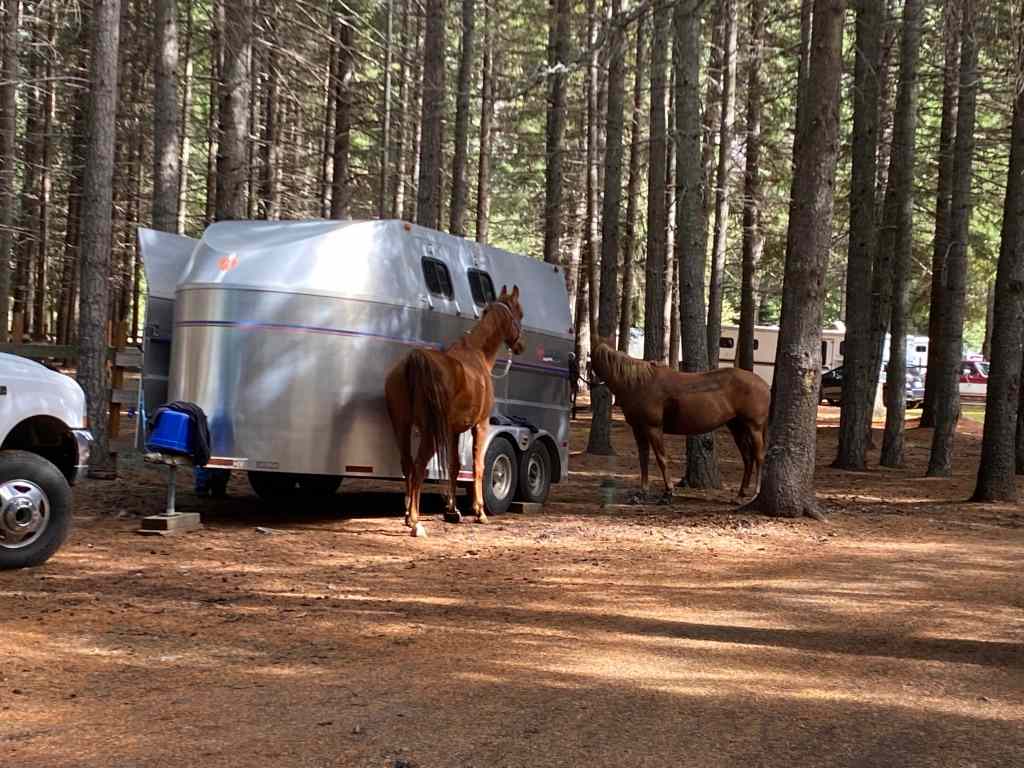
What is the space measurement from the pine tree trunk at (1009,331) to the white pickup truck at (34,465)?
10781 mm

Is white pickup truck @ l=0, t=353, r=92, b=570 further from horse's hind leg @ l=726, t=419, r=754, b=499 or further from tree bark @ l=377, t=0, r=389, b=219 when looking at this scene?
tree bark @ l=377, t=0, r=389, b=219

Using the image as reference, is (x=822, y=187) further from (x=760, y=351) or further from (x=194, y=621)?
(x=760, y=351)

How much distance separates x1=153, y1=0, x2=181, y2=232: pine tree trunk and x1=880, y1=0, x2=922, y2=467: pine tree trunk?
10.6m

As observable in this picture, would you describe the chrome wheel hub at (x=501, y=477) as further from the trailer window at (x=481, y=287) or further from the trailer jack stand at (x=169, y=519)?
the trailer jack stand at (x=169, y=519)

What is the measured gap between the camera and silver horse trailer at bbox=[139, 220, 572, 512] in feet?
35.3

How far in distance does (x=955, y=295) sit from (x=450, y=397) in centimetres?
969

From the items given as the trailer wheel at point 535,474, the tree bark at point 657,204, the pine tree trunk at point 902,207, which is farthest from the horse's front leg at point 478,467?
the pine tree trunk at point 902,207

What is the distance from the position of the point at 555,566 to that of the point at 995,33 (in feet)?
23.2

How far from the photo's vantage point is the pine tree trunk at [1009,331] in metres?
14.5

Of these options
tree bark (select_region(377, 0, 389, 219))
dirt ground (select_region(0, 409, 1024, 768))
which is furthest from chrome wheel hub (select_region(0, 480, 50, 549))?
tree bark (select_region(377, 0, 389, 219))

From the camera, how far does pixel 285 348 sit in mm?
10891

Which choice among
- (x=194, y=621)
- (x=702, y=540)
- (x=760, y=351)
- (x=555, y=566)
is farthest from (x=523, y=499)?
(x=760, y=351)

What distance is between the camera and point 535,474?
14.0m

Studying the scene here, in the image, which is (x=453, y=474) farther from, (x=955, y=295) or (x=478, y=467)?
(x=955, y=295)
